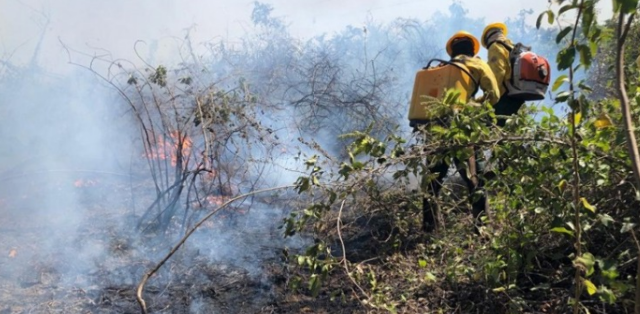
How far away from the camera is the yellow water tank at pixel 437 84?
3929 millimetres

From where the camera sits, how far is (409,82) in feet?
24.2

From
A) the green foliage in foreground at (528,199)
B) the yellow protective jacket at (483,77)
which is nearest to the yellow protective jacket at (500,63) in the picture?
the yellow protective jacket at (483,77)

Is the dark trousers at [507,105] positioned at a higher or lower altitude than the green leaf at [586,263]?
higher

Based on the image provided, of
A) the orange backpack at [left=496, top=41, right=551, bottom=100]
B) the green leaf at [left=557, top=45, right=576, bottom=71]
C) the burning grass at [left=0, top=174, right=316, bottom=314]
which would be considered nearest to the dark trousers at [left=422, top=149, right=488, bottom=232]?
the orange backpack at [left=496, top=41, right=551, bottom=100]

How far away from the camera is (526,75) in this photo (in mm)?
4234

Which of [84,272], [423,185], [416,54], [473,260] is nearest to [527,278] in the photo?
[473,260]

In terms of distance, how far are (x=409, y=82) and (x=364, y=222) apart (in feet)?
10.6

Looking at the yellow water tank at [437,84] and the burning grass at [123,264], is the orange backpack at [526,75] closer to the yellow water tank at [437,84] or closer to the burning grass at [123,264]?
the yellow water tank at [437,84]

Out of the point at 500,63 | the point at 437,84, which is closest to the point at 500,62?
the point at 500,63

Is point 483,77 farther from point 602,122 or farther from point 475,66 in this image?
point 602,122

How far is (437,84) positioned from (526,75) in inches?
33.1

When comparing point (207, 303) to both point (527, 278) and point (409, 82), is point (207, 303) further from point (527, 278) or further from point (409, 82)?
point (409, 82)

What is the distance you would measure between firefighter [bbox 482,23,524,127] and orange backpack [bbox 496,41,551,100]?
0.03m

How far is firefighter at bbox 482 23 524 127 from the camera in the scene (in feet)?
14.1
